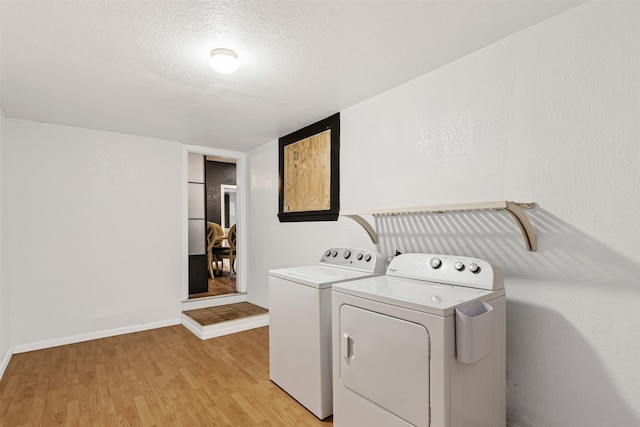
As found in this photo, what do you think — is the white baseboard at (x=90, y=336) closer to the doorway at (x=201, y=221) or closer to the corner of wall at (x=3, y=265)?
the corner of wall at (x=3, y=265)

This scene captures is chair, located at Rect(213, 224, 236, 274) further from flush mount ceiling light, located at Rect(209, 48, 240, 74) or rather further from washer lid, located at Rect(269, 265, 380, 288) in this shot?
flush mount ceiling light, located at Rect(209, 48, 240, 74)

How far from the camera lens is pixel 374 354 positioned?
153 cm

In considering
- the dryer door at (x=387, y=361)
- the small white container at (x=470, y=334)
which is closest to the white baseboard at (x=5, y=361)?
the dryer door at (x=387, y=361)

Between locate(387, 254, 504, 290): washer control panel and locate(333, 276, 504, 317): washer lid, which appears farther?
locate(387, 254, 504, 290): washer control panel

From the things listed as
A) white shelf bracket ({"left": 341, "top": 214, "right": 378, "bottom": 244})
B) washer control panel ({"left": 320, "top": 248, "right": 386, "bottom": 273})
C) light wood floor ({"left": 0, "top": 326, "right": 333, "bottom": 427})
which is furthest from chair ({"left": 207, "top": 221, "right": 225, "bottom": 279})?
white shelf bracket ({"left": 341, "top": 214, "right": 378, "bottom": 244})

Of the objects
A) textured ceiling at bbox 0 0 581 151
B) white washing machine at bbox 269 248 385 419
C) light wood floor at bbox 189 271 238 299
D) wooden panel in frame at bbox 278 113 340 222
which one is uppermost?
textured ceiling at bbox 0 0 581 151

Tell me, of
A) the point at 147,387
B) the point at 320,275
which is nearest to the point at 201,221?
the point at 147,387

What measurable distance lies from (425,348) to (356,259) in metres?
1.06

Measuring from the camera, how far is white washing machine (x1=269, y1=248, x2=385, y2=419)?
75.5 inches

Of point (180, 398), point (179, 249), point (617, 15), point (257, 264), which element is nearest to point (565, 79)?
point (617, 15)

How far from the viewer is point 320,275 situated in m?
2.17

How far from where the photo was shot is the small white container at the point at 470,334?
49.8 inches

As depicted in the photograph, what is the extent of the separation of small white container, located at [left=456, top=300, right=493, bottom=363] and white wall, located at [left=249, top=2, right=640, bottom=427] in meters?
0.47

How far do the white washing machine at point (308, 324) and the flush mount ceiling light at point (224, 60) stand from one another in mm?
1365
